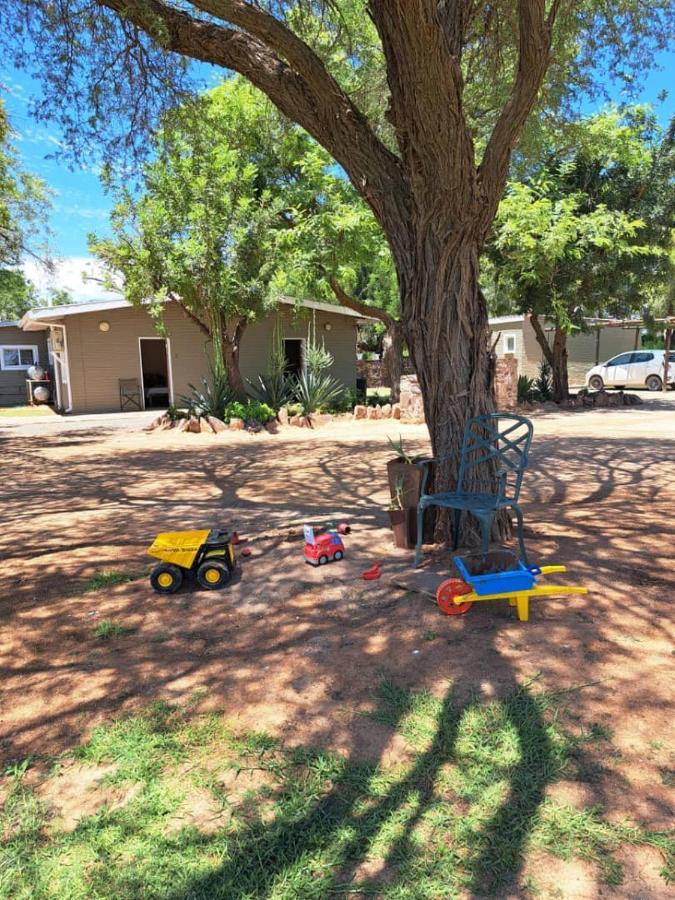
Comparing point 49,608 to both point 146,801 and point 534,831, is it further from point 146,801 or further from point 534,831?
point 534,831

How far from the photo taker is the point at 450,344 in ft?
12.5

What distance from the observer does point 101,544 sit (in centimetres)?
454

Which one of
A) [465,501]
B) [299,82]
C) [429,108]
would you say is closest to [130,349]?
[299,82]

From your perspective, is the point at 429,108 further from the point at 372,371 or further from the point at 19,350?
the point at 372,371

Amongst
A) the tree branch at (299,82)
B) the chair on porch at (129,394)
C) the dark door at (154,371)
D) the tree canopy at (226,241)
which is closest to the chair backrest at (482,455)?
the tree branch at (299,82)

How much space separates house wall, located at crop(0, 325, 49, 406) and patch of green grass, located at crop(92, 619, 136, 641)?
1932 centimetres

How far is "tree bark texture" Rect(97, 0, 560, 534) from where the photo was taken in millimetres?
3518

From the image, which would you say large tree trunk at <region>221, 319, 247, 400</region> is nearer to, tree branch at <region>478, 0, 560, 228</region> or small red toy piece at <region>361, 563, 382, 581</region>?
tree branch at <region>478, 0, 560, 228</region>

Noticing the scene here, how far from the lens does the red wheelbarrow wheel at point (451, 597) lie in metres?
3.01

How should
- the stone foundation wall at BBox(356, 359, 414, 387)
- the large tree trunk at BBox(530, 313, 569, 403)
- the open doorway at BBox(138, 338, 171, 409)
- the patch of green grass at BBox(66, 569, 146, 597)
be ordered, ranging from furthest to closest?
the stone foundation wall at BBox(356, 359, 414, 387) → the open doorway at BBox(138, 338, 171, 409) → the large tree trunk at BBox(530, 313, 569, 403) → the patch of green grass at BBox(66, 569, 146, 597)

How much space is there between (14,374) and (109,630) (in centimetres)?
1968

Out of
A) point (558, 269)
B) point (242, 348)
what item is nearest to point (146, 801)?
point (558, 269)

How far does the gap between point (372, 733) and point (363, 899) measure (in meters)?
0.66

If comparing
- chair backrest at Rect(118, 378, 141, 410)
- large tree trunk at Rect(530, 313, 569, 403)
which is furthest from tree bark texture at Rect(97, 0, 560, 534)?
chair backrest at Rect(118, 378, 141, 410)
